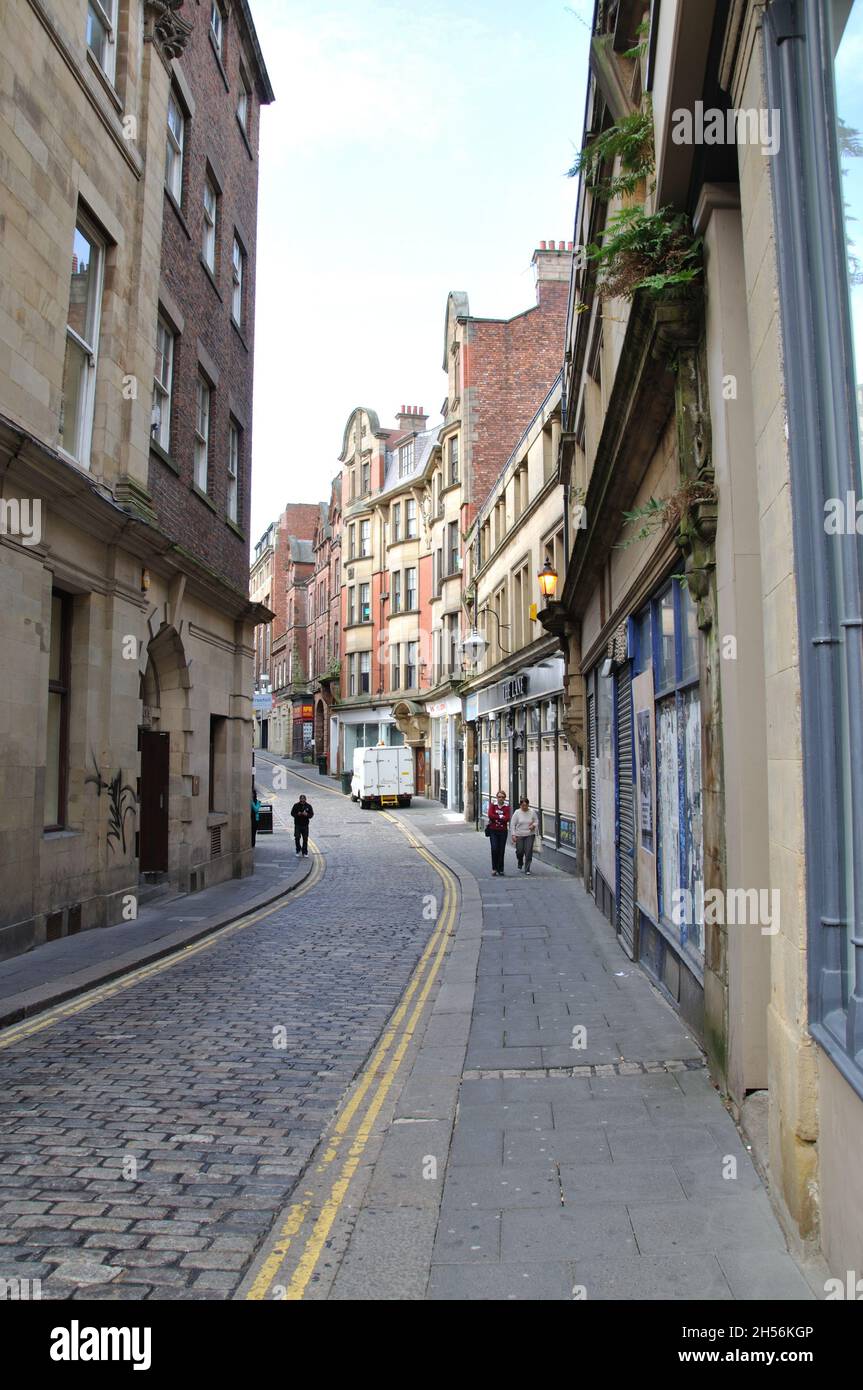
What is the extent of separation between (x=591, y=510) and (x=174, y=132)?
10.8 meters

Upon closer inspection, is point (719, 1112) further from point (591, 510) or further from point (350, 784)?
point (350, 784)

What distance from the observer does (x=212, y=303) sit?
1870 centimetres

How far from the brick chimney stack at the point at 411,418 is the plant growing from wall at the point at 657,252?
2065 inches

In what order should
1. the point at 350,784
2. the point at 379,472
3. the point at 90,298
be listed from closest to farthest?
the point at 90,298, the point at 350,784, the point at 379,472

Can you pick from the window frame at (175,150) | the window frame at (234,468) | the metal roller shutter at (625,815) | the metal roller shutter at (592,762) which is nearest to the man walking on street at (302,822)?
the window frame at (234,468)

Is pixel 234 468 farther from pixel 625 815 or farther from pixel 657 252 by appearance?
pixel 657 252

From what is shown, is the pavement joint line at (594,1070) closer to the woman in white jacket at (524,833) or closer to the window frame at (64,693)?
the window frame at (64,693)

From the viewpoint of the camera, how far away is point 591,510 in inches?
477

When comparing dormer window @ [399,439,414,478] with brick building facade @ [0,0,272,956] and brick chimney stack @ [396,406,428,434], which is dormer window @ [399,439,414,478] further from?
brick building facade @ [0,0,272,956]

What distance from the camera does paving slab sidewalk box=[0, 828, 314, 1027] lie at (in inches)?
335

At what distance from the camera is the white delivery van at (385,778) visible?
40812mm

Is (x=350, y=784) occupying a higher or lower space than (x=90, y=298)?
lower

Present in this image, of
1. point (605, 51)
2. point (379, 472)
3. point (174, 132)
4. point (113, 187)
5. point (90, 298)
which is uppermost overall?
point (379, 472)
